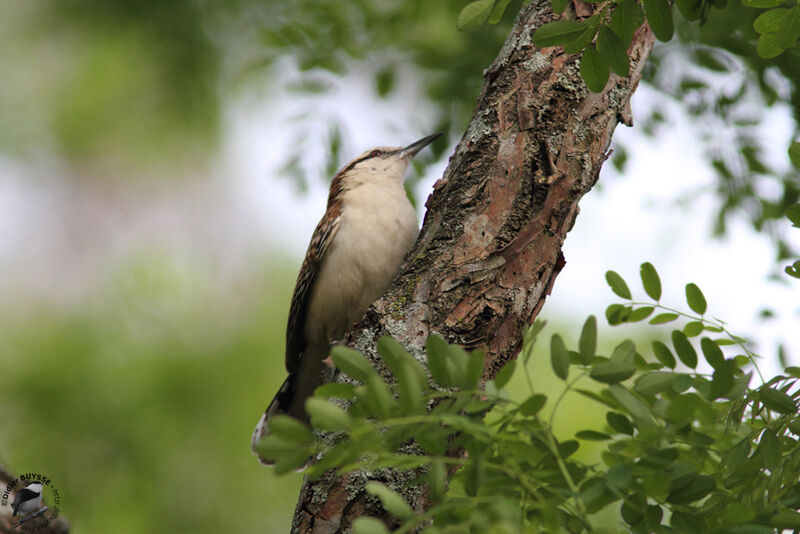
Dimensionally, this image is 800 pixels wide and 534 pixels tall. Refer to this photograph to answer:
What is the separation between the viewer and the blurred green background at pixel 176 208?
5.27m

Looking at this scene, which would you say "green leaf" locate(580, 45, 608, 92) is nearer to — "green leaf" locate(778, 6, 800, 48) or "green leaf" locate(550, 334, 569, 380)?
"green leaf" locate(778, 6, 800, 48)

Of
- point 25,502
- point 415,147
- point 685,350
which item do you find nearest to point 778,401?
point 685,350

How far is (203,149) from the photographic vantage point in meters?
10.4

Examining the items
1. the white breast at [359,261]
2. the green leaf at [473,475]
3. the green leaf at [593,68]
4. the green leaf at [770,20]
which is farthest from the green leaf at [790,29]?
the white breast at [359,261]

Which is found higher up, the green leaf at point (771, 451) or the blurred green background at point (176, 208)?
the blurred green background at point (176, 208)

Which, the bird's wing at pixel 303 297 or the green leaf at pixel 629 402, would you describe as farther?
the bird's wing at pixel 303 297

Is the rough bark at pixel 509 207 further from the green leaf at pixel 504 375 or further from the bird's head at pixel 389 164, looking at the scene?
the bird's head at pixel 389 164

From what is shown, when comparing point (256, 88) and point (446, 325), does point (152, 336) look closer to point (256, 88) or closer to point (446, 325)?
point (256, 88)

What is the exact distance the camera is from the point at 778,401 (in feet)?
7.13

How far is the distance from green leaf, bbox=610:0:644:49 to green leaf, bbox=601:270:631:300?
0.83 m

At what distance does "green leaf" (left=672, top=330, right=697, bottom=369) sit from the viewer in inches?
94.1

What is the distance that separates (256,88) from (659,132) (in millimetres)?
5384

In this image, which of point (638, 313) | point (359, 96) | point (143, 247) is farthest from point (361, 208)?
point (143, 247)

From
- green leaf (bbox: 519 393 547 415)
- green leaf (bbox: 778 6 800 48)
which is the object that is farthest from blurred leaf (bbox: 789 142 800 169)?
green leaf (bbox: 519 393 547 415)
